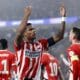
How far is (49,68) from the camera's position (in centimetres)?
761

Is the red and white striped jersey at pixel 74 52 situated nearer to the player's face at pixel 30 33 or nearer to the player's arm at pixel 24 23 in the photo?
the player's face at pixel 30 33

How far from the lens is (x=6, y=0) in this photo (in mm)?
15984

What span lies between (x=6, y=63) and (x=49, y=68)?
2.66ft

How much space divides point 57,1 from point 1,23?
1889mm

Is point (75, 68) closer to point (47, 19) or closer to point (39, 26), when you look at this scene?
point (39, 26)

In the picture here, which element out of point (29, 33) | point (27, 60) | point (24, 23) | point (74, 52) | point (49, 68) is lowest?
point (49, 68)

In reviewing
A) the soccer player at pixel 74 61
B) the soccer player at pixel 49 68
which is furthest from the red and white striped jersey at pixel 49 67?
the soccer player at pixel 74 61

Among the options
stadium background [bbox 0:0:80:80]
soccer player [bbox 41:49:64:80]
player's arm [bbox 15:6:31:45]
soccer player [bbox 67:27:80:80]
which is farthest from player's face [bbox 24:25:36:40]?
stadium background [bbox 0:0:80:80]

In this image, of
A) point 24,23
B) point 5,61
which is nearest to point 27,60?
point 24,23

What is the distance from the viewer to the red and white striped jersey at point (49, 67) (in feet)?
24.7

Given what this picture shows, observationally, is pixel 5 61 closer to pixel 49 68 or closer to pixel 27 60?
pixel 49 68

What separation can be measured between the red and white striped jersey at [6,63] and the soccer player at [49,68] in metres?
0.55

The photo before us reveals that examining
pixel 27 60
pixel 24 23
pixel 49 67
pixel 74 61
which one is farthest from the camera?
pixel 49 67

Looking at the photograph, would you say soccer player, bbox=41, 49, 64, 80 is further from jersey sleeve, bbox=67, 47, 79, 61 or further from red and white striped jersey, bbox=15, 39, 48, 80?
jersey sleeve, bbox=67, 47, 79, 61
